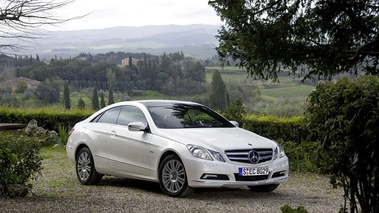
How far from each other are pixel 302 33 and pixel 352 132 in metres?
12.3

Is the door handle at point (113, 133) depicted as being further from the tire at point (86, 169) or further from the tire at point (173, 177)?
the tire at point (173, 177)

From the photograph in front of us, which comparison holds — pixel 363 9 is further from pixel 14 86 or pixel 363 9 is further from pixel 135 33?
pixel 135 33

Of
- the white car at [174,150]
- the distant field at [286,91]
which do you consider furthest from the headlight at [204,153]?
the distant field at [286,91]

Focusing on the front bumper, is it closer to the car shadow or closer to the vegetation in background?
the car shadow

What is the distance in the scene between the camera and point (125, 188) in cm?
1070

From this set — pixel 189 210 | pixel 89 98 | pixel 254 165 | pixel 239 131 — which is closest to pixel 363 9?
pixel 239 131

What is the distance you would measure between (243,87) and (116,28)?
85.5 meters

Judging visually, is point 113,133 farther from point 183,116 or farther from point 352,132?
point 352,132

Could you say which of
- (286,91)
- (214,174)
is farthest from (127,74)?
(214,174)

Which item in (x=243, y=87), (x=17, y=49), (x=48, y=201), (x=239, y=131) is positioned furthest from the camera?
(x=243, y=87)

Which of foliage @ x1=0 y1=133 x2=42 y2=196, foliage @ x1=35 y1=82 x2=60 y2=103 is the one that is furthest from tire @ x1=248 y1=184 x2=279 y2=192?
foliage @ x1=35 y1=82 x2=60 y2=103

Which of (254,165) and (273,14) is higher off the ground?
(273,14)

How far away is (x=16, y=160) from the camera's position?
8750mm

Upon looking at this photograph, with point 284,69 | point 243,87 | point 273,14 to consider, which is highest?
point 273,14
